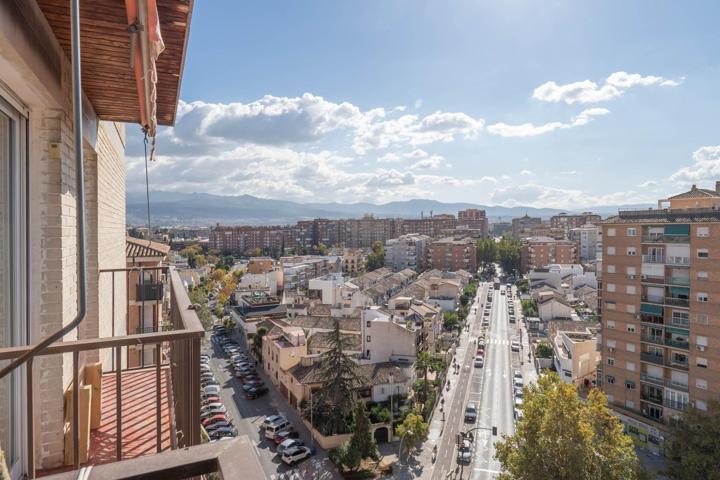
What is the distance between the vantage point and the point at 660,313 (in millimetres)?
17062

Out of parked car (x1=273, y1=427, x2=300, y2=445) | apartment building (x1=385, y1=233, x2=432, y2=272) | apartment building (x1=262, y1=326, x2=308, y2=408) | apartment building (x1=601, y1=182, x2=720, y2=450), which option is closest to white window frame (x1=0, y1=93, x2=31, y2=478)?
parked car (x1=273, y1=427, x2=300, y2=445)

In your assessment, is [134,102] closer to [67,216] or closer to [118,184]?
[67,216]

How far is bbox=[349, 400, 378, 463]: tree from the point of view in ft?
48.9

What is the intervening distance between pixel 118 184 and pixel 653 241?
18.6m

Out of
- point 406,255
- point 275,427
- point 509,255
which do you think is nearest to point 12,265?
point 275,427

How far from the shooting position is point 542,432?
10.7 m

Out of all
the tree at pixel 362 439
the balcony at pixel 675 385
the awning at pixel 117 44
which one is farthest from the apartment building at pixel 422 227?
the awning at pixel 117 44

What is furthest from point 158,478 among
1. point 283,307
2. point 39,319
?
point 283,307

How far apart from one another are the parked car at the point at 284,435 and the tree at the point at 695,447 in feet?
41.6

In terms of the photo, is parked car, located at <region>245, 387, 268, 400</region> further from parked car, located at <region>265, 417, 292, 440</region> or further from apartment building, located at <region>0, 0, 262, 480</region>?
apartment building, located at <region>0, 0, 262, 480</region>

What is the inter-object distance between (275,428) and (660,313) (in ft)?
51.6

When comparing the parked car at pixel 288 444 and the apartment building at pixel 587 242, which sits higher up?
the apartment building at pixel 587 242

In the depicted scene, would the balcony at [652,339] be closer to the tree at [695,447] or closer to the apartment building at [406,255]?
the tree at [695,447]

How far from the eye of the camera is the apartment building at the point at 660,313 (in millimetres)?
15703
